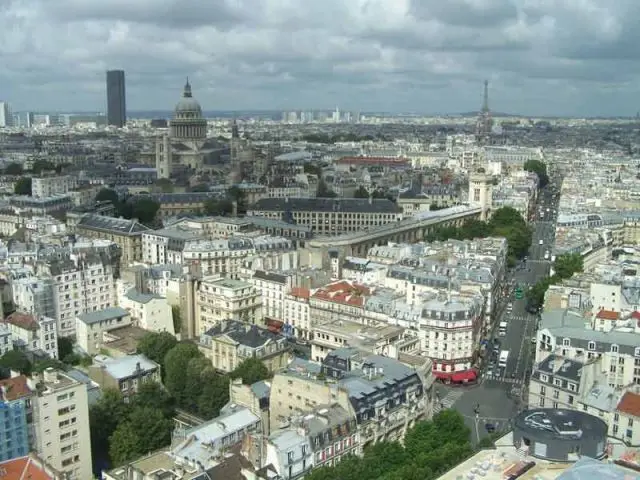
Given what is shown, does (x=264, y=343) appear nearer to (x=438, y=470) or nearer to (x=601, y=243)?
(x=438, y=470)

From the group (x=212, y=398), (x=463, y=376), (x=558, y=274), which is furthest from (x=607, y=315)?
(x=212, y=398)

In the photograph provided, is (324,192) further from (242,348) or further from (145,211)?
(242,348)

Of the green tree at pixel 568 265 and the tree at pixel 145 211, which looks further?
the tree at pixel 145 211

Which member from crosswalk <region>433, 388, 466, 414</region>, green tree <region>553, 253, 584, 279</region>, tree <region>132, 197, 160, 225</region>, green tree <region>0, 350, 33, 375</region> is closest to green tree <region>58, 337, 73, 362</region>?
green tree <region>0, 350, 33, 375</region>

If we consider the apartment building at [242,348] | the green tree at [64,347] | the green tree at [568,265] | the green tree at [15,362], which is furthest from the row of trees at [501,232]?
the green tree at [15,362]

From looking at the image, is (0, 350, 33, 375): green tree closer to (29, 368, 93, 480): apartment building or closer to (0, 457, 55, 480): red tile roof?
(29, 368, 93, 480): apartment building

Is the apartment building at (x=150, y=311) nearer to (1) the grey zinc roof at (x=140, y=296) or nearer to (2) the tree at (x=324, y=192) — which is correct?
(1) the grey zinc roof at (x=140, y=296)
